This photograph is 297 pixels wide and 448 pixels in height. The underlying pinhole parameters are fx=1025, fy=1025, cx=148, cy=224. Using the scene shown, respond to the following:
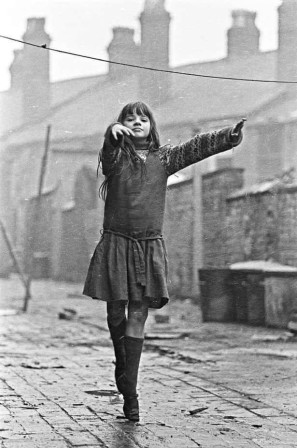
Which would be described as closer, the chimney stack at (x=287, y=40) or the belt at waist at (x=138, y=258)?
the belt at waist at (x=138, y=258)

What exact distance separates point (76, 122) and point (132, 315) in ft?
114

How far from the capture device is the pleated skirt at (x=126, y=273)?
4.96 metres

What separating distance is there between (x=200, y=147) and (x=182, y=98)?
96.4 feet

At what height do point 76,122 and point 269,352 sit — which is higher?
point 76,122

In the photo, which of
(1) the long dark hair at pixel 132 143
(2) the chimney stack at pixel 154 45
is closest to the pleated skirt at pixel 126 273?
(1) the long dark hair at pixel 132 143

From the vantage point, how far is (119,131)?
196 inches

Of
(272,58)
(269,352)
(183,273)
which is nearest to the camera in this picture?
(269,352)

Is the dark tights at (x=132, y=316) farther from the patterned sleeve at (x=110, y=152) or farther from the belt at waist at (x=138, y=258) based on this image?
the patterned sleeve at (x=110, y=152)

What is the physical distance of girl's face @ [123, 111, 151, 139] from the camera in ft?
16.7

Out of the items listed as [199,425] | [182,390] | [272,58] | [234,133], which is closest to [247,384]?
[182,390]

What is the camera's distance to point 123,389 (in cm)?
496

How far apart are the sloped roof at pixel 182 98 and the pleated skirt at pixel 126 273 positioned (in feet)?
78.3

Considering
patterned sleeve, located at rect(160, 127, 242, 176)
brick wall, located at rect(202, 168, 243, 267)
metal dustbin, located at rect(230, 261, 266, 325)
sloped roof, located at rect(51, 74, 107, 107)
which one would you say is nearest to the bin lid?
metal dustbin, located at rect(230, 261, 266, 325)

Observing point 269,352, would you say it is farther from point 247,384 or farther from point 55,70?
point 55,70
